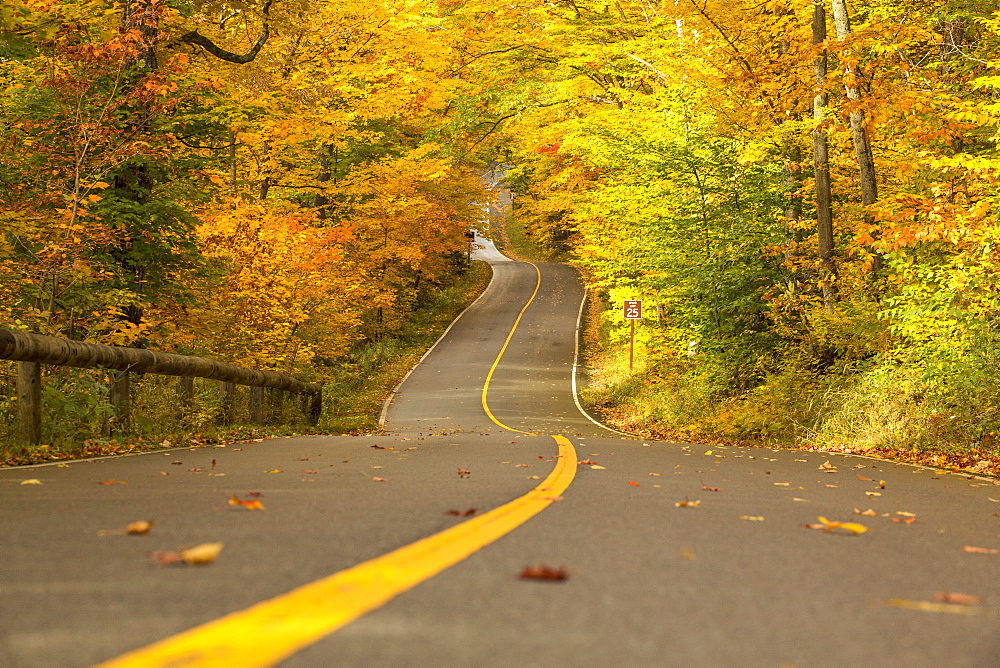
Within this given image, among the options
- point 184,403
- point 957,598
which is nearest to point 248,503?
point 957,598

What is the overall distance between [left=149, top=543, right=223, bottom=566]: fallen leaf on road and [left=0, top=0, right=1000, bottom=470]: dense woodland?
8.52m

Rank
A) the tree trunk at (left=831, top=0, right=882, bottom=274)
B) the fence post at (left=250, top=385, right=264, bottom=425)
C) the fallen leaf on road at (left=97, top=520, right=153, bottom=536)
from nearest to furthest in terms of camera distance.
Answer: the fallen leaf on road at (left=97, top=520, right=153, bottom=536), the fence post at (left=250, top=385, right=264, bottom=425), the tree trunk at (left=831, top=0, right=882, bottom=274)

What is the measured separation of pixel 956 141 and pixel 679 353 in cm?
912

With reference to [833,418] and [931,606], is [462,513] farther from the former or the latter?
[833,418]

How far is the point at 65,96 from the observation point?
13.0m

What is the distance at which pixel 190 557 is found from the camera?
3389 mm

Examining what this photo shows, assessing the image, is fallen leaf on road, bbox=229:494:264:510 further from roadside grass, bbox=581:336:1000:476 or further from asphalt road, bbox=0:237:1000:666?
roadside grass, bbox=581:336:1000:476

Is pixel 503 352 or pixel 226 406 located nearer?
pixel 226 406

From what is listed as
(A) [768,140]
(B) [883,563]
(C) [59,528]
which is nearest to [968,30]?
(A) [768,140]

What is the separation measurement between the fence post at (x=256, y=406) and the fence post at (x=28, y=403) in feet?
20.5

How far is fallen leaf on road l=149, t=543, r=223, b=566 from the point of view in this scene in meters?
3.41

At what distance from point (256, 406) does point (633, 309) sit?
15.3 meters

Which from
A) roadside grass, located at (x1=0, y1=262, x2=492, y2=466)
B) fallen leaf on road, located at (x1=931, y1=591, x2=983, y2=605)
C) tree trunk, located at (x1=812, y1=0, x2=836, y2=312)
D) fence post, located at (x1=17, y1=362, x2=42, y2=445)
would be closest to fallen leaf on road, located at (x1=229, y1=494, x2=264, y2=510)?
fallen leaf on road, located at (x1=931, y1=591, x2=983, y2=605)

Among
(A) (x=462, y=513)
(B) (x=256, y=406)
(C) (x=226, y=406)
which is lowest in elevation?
(C) (x=226, y=406)
